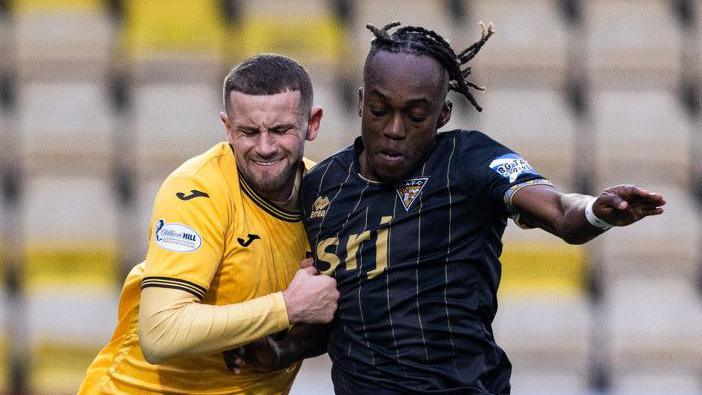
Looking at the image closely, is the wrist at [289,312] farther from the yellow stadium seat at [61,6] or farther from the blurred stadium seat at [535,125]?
the yellow stadium seat at [61,6]

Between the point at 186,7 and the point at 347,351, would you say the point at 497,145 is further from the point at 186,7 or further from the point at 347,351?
the point at 186,7

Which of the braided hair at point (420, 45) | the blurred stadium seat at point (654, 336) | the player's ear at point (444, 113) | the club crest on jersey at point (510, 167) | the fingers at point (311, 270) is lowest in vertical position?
the blurred stadium seat at point (654, 336)

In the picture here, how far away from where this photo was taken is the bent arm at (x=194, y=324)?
9.26 ft

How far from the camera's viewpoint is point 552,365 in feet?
16.9

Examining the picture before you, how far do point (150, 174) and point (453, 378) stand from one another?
297 cm

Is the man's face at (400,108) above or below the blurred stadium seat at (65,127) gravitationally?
above

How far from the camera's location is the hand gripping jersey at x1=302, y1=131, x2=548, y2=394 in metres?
2.73

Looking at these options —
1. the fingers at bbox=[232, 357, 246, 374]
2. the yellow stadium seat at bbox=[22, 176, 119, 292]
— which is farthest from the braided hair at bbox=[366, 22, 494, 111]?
the yellow stadium seat at bbox=[22, 176, 119, 292]

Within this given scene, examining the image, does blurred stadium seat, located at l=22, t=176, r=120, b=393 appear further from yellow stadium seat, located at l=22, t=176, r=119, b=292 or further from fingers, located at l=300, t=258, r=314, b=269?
fingers, located at l=300, t=258, r=314, b=269

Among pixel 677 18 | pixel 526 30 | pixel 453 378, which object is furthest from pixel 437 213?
pixel 677 18

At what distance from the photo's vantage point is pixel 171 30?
18.3 ft

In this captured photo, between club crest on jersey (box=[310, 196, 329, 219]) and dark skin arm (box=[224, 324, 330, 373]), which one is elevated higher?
club crest on jersey (box=[310, 196, 329, 219])

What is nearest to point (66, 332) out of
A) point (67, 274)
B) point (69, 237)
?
point (67, 274)

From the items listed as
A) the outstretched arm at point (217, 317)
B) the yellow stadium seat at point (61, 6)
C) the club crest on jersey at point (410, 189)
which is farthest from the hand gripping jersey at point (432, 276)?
the yellow stadium seat at point (61, 6)
